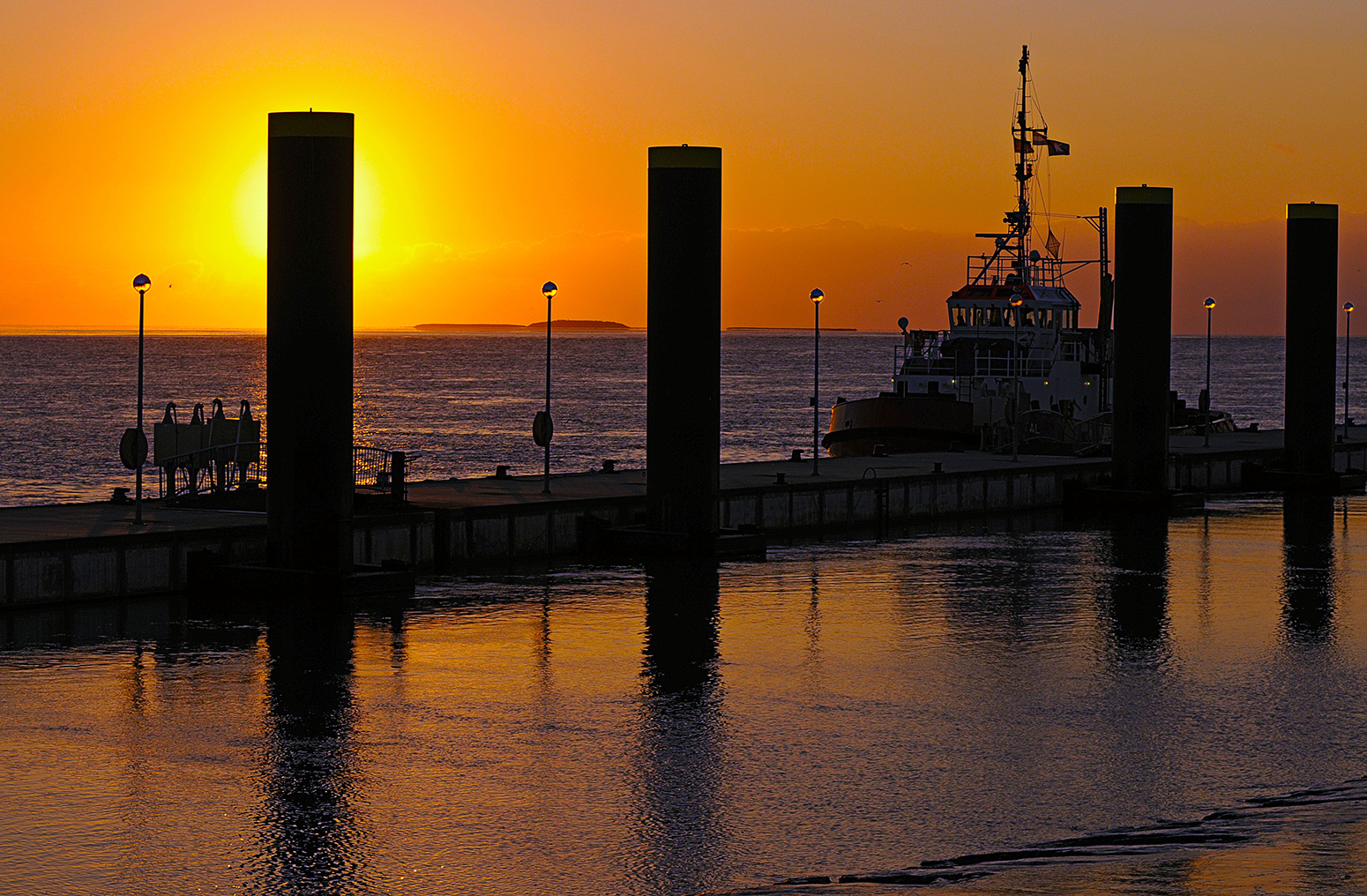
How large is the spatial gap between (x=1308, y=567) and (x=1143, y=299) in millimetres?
8901

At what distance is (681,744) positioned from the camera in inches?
637

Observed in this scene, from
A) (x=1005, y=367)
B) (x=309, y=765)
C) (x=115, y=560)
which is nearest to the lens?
(x=309, y=765)

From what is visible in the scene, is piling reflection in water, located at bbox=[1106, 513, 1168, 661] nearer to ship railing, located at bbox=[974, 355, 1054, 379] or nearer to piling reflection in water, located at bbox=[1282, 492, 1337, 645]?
piling reflection in water, located at bbox=[1282, 492, 1337, 645]

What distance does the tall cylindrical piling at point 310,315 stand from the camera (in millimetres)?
24016

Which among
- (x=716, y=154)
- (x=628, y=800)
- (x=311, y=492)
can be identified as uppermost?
(x=716, y=154)

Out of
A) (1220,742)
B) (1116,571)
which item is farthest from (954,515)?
(1220,742)

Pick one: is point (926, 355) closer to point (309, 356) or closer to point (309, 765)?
point (309, 356)

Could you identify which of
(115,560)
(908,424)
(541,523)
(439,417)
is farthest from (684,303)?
(439,417)

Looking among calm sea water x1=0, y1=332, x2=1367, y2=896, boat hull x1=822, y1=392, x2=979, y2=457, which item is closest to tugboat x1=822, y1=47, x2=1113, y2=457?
boat hull x1=822, y1=392, x2=979, y2=457

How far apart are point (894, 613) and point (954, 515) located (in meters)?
15.0

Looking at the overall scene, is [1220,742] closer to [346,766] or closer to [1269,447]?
[346,766]

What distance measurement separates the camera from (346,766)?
15.2 metres

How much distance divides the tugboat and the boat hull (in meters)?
0.02

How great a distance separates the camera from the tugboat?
5244 centimetres
